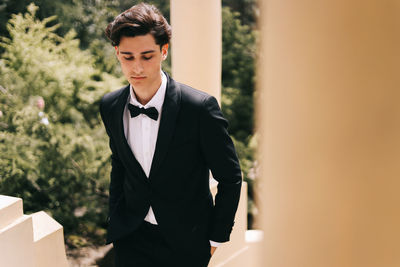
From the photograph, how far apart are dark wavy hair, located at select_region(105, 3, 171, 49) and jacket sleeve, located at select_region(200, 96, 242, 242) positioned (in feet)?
1.60

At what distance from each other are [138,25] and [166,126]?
595 millimetres

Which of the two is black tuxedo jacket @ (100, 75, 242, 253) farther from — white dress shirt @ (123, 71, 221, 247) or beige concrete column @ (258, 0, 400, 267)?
beige concrete column @ (258, 0, 400, 267)

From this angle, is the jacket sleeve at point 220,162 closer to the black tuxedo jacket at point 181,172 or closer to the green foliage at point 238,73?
the black tuxedo jacket at point 181,172

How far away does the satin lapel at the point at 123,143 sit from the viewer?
106 inches

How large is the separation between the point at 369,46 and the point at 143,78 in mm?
2156

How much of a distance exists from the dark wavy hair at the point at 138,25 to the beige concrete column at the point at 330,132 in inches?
76.2

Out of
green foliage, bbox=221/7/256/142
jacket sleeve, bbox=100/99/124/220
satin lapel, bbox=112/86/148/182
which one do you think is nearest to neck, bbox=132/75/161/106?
satin lapel, bbox=112/86/148/182

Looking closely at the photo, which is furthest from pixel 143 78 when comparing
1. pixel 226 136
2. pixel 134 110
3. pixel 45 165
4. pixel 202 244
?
pixel 45 165

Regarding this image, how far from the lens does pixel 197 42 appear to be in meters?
4.71

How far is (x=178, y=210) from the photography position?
2775mm

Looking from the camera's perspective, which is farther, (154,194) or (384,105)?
(154,194)

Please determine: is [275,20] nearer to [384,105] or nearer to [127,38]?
[384,105]

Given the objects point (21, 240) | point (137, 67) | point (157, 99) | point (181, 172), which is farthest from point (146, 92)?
point (21, 240)

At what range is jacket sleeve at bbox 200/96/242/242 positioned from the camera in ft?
8.45
